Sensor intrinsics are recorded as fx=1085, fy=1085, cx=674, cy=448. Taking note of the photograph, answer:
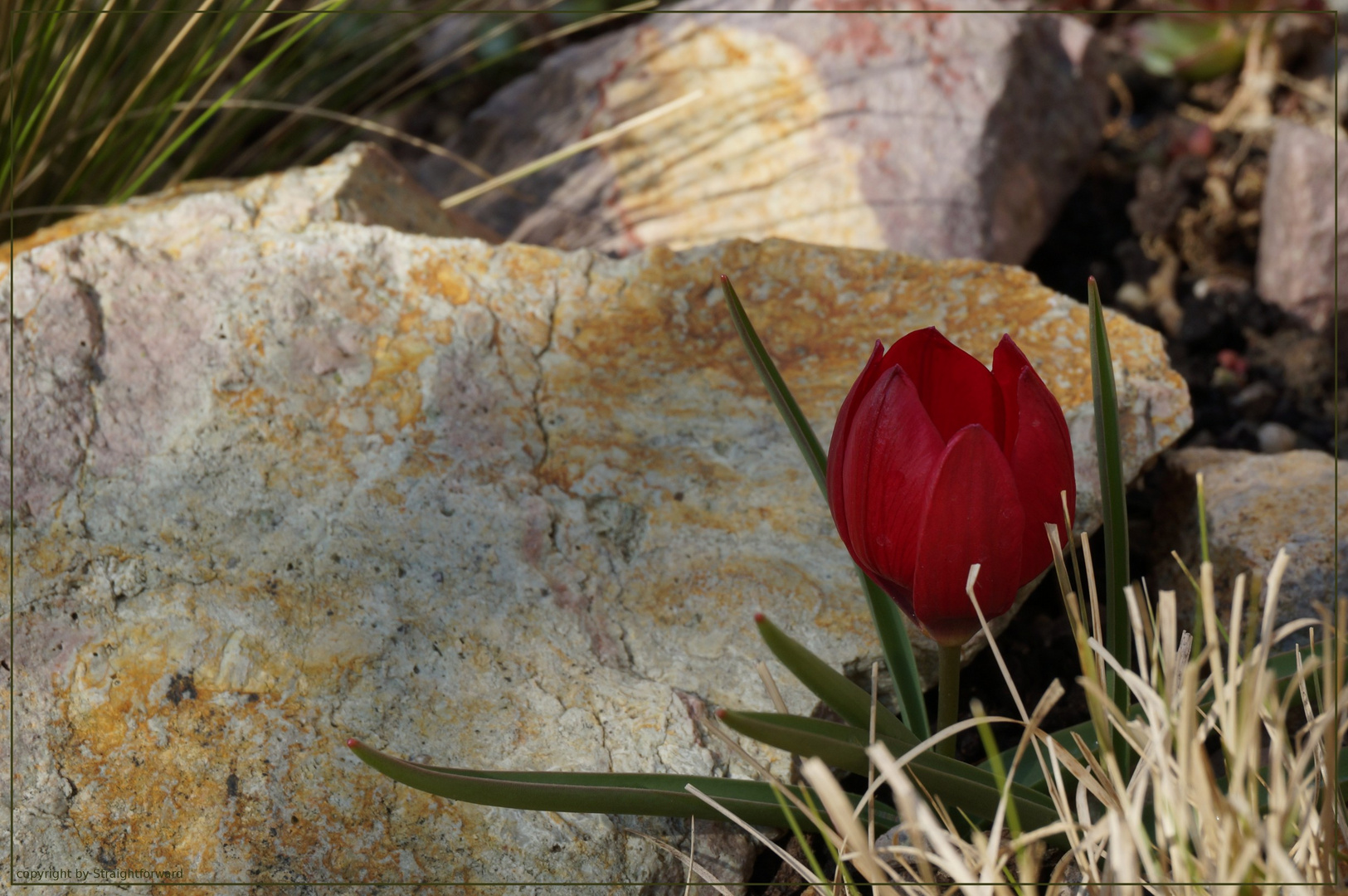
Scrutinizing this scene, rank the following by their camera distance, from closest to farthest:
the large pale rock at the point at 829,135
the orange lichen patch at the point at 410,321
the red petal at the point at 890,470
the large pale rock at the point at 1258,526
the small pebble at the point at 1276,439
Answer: the red petal at the point at 890,470 → the large pale rock at the point at 1258,526 → the orange lichen patch at the point at 410,321 → the small pebble at the point at 1276,439 → the large pale rock at the point at 829,135

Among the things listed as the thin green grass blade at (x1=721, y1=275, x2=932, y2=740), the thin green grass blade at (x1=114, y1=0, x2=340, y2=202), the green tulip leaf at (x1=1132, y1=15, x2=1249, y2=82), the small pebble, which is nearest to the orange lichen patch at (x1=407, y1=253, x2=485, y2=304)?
the thin green grass blade at (x1=114, y1=0, x2=340, y2=202)

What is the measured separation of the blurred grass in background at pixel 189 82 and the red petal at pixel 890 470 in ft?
3.11

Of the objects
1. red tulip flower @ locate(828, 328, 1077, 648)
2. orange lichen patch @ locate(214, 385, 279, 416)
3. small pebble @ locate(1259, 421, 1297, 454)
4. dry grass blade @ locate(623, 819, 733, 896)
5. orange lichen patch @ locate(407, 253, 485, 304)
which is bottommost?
dry grass blade @ locate(623, 819, 733, 896)

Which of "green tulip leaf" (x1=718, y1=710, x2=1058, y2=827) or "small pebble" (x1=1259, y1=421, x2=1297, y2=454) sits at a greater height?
"small pebble" (x1=1259, y1=421, x2=1297, y2=454)

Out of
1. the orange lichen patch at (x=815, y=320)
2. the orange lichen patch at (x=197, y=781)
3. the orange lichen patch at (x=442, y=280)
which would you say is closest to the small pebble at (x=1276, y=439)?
the orange lichen patch at (x=815, y=320)

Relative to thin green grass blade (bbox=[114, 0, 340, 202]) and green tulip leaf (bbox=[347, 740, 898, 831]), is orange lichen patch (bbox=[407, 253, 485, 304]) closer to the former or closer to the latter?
thin green grass blade (bbox=[114, 0, 340, 202])

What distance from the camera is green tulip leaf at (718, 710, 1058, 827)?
0.90m

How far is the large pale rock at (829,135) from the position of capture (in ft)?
7.57

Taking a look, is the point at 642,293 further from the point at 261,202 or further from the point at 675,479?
the point at 261,202

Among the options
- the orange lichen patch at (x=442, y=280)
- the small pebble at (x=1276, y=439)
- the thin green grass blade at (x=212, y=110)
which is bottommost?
the small pebble at (x=1276, y=439)

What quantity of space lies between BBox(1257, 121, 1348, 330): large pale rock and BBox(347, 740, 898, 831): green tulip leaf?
1.82 metres

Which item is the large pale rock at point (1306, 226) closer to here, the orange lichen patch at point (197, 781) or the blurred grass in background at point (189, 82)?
the blurred grass in background at point (189, 82)

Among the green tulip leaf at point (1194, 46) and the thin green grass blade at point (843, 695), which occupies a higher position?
the green tulip leaf at point (1194, 46)

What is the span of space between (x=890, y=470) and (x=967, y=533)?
0.08 meters
